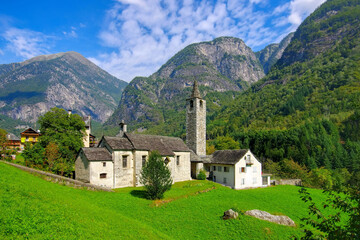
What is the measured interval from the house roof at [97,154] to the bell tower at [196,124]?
817 inches

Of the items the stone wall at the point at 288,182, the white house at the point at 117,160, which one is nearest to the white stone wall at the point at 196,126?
the white house at the point at 117,160

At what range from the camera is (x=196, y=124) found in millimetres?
46125

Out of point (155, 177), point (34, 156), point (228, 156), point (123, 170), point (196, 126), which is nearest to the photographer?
point (155, 177)

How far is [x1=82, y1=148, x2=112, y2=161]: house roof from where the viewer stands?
28859 millimetres

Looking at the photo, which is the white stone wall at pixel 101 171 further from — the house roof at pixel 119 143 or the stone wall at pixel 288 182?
the stone wall at pixel 288 182

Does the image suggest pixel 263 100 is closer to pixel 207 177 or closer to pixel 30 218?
pixel 207 177

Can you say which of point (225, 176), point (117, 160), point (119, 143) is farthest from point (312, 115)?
point (117, 160)

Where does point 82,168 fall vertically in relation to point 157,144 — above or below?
below

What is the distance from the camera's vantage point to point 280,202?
95.3ft

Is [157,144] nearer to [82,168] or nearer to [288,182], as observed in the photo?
[82,168]

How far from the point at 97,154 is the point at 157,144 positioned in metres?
10.9

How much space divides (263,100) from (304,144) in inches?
4499

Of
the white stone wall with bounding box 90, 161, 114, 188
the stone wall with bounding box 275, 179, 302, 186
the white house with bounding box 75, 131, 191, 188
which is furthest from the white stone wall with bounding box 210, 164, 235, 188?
the white stone wall with bounding box 90, 161, 114, 188

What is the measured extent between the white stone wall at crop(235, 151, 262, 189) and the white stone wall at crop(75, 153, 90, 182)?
25839 mm
